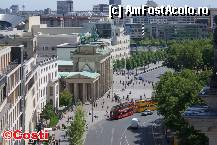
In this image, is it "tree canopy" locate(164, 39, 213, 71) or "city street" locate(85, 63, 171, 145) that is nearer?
"city street" locate(85, 63, 171, 145)

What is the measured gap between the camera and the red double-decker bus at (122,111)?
10019 cm

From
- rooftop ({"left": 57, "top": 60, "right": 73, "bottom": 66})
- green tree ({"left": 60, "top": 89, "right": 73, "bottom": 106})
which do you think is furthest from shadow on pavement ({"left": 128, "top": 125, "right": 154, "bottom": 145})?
rooftop ({"left": 57, "top": 60, "right": 73, "bottom": 66})

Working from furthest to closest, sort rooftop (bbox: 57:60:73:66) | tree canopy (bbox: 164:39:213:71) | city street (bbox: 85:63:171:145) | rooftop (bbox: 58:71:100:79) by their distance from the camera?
tree canopy (bbox: 164:39:213:71) → rooftop (bbox: 57:60:73:66) → rooftop (bbox: 58:71:100:79) → city street (bbox: 85:63:171:145)

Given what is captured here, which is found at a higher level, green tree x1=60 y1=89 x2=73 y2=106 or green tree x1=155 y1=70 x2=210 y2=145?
green tree x1=155 y1=70 x2=210 y2=145

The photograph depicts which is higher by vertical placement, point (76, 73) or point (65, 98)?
point (76, 73)

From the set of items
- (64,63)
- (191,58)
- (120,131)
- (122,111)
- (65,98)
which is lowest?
(120,131)

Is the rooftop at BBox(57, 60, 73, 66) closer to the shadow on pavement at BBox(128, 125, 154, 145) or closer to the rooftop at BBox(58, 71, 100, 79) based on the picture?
the rooftop at BBox(58, 71, 100, 79)

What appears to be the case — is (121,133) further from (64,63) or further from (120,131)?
(64,63)

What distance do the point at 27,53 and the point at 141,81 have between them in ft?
231

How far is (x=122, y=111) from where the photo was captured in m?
102

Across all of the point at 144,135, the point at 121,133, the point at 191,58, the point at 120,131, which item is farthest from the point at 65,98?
the point at 191,58

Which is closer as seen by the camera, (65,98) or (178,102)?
(178,102)

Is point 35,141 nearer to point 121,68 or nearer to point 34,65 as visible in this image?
point 34,65

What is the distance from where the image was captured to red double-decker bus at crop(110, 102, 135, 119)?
329 ft
